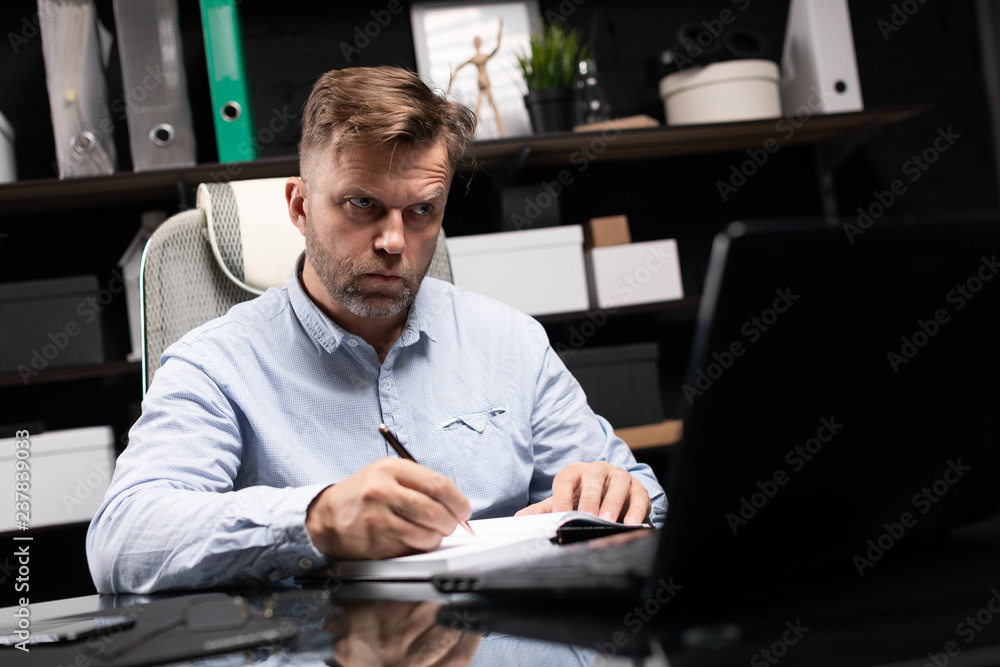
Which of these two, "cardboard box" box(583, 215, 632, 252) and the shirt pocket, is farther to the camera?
"cardboard box" box(583, 215, 632, 252)

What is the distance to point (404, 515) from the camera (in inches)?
26.6

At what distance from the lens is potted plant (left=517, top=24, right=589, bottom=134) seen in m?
2.15

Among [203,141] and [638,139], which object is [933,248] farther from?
[203,141]

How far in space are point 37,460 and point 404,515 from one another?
1513mm

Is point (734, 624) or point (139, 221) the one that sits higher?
point (139, 221)

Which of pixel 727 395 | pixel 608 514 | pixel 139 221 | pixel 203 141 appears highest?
pixel 203 141

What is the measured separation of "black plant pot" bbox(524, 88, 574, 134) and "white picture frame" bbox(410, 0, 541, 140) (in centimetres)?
9

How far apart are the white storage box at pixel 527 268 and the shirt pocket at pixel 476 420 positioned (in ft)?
2.90

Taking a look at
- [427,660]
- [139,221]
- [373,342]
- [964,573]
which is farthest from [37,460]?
A: [964,573]

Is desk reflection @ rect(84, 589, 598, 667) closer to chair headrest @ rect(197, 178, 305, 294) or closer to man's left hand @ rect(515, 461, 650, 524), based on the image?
man's left hand @ rect(515, 461, 650, 524)

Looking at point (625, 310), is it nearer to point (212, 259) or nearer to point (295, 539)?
point (212, 259)

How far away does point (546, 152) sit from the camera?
87.1 inches

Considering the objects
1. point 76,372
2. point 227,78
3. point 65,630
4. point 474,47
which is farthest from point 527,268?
point 65,630

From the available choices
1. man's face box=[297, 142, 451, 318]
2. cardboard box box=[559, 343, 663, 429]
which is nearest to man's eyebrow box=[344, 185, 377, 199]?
man's face box=[297, 142, 451, 318]
